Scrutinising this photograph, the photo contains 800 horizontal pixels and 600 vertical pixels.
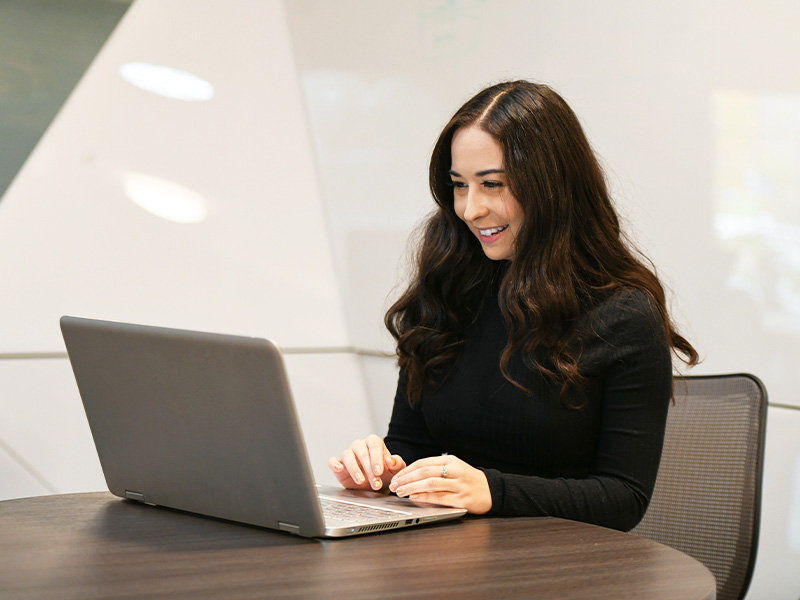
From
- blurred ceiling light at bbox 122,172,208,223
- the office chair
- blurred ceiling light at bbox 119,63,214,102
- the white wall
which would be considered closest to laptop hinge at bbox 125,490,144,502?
the office chair

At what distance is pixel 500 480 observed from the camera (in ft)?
4.38

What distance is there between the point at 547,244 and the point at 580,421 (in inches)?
13.0

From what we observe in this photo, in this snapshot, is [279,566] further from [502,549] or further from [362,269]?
[362,269]

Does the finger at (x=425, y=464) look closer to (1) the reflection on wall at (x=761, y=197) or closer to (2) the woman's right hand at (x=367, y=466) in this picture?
(2) the woman's right hand at (x=367, y=466)

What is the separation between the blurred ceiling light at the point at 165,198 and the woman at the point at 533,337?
1432 mm

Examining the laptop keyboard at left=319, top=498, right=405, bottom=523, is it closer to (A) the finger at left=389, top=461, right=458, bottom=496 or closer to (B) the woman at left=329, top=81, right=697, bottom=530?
(A) the finger at left=389, top=461, right=458, bottom=496

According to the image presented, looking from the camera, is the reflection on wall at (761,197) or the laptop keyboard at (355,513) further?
the reflection on wall at (761,197)

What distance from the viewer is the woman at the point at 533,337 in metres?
1.47

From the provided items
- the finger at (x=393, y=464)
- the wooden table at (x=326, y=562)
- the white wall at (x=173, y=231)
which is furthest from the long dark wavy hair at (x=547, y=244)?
the white wall at (x=173, y=231)

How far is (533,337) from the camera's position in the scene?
157 cm

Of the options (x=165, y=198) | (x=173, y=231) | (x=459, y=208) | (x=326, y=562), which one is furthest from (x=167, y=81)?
(x=326, y=562)

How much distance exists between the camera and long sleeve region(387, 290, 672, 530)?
1.38 meters

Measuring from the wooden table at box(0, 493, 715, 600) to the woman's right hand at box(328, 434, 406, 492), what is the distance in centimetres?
23

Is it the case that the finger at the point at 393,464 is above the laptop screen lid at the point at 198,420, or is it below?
below
